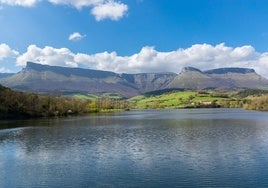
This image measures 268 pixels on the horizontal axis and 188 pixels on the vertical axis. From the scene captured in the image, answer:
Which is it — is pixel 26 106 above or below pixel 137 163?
above

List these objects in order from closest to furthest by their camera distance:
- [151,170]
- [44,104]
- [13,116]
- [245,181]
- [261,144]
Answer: [245,181], [151,170], [261,144], [13,116], [44,104]

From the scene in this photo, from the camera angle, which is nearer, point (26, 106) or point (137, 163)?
point (137, 163)

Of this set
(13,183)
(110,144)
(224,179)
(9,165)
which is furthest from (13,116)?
(224,179)

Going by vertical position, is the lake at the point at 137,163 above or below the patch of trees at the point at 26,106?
below

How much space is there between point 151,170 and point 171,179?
14.7 ft

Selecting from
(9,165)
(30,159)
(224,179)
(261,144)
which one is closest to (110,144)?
(30,159)

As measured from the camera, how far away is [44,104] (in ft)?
574

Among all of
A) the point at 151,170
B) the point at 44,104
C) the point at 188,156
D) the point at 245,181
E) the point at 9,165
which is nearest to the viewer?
the point at 245,181

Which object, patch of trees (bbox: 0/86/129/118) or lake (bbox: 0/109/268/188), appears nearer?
lake (bbox: 0/109/268/188)

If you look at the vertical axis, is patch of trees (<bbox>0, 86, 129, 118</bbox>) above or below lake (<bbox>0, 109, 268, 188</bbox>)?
above

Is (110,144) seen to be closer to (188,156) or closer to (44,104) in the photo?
(188,156)

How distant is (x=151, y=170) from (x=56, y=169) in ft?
37.9

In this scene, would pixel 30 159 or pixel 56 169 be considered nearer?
pixel 56 169

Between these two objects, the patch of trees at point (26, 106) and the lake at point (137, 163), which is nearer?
the lake at point (137, 163)
